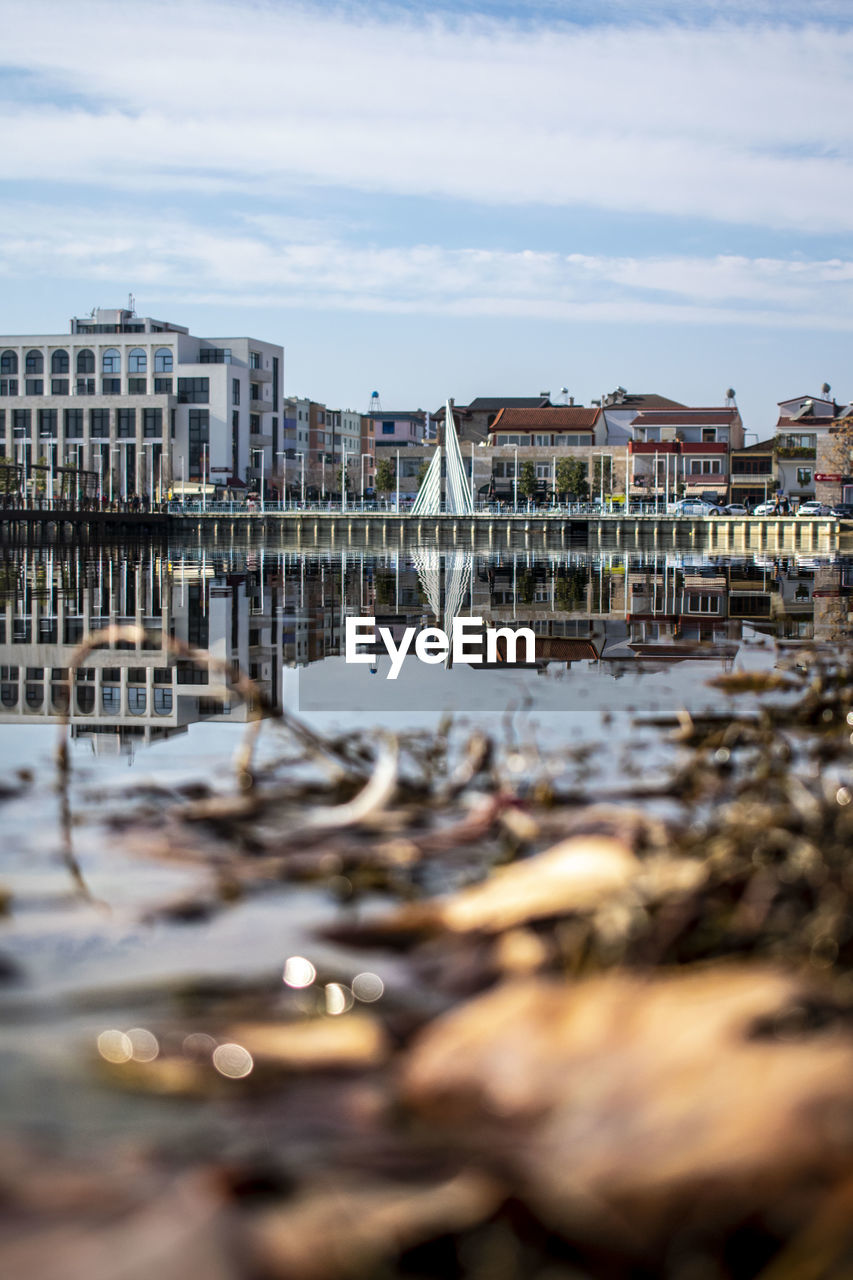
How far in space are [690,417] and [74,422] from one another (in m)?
40.0

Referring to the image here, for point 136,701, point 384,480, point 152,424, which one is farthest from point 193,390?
point 136,701

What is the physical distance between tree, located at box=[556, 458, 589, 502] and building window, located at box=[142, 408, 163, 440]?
26526mm

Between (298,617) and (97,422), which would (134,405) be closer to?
(97,422)

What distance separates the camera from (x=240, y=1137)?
1561 mm

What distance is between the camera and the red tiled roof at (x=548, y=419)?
93.6 meters

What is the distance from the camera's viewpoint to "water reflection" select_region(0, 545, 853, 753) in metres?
6.58

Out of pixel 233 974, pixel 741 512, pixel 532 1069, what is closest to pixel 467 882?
pixel 233 974

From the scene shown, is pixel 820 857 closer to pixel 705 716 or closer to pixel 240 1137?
pixel 240 1137

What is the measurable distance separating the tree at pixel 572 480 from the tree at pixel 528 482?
81.0 inches

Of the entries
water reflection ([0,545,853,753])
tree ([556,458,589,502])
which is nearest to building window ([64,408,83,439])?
tree ([556,458,589,502])

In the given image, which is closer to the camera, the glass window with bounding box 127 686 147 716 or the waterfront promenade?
the glass window with bounding box 127 686 147 716

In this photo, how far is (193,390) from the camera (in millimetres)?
85250

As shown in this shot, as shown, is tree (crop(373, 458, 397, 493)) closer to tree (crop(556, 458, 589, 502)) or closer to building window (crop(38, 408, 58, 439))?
tree (crop(556, 458, 589, 502))

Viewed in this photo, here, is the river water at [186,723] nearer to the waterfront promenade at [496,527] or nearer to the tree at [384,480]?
the waterfront promenade at [496,527]
